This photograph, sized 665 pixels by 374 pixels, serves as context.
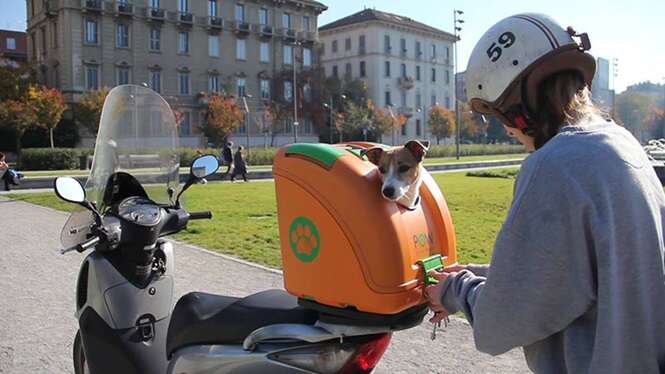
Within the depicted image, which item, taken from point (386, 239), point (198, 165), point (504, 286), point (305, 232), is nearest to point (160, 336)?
point (198, 165)

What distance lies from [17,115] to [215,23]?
990 inches

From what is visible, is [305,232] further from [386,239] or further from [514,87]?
[514,87]

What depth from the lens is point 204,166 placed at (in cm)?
374

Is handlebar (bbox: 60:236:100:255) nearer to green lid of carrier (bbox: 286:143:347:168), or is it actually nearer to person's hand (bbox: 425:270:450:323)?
green lid of carrier (bbox: 286:143:347:168)

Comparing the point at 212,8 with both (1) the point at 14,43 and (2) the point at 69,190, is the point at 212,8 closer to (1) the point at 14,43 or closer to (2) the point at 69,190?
(1) the point at 14,43

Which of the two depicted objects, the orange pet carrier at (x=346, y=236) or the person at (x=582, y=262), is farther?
the orange pet carrier at (x=346, y=236)

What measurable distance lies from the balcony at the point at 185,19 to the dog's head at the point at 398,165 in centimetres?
5945

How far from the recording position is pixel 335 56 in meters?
83.2

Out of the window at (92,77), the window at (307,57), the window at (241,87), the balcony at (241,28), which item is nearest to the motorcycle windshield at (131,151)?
the window at (92,77)

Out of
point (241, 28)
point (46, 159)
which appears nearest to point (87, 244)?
point (46, 159)

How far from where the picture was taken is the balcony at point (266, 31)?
209ft

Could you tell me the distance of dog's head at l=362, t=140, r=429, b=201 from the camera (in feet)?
7.32

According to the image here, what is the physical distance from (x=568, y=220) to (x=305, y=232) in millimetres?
1024

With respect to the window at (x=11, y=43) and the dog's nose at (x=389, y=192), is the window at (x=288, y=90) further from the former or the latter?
the dog's nose at (x=389, y=192)
